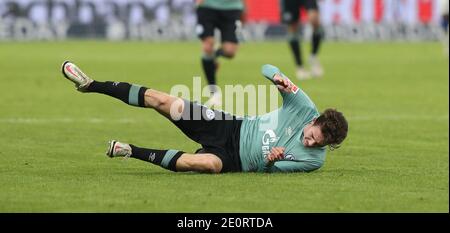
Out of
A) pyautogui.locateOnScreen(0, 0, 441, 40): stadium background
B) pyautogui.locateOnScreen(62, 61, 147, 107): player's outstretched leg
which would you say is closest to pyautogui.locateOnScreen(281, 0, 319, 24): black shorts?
pyautogui.locateOnScreen(62, 61, 147, 107): player's outstretched leg

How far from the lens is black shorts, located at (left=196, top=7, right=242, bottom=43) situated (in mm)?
18453

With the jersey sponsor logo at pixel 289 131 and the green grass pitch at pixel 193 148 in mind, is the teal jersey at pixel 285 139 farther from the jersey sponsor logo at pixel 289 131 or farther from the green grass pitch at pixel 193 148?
the green grass pitch at pixel 193 148

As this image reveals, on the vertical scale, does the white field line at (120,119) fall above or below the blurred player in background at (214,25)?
below

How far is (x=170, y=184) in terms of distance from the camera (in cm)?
984

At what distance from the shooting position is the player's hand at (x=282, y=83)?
1032 centimetres

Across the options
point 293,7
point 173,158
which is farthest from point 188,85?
point 173,158

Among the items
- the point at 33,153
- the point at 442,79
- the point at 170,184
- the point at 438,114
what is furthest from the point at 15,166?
the point at 442,79

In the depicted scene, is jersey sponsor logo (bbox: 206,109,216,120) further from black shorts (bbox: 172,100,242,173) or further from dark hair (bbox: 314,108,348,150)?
dark hair (bbox: 314,108,348,150)

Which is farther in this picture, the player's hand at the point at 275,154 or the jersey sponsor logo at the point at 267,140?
the jersey sponsor logo at the point at 267,140

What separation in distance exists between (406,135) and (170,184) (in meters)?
5.33

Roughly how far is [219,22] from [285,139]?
846 centimetres

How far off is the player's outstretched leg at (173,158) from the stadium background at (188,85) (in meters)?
0.12

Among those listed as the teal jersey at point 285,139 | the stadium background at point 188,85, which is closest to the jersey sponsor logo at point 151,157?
the stadium background at point 188,85

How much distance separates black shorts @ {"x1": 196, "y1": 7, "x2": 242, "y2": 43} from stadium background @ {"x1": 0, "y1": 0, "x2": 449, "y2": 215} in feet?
5.79
